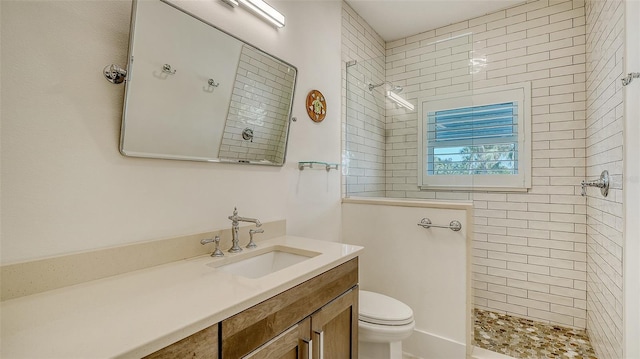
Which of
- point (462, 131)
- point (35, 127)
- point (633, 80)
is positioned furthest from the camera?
point (462, 131)

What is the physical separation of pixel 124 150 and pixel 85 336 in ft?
2.22

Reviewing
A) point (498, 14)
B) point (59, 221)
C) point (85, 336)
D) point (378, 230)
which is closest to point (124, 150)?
point (59, 221)

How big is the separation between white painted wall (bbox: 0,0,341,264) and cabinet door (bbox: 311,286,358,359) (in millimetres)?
672

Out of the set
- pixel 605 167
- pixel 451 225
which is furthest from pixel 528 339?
pixel 605 167

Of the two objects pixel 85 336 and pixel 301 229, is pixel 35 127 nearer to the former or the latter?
pixel 85 336

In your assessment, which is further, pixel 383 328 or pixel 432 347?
pixel 432 347

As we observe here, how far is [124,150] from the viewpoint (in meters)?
1.07

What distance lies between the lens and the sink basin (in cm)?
130

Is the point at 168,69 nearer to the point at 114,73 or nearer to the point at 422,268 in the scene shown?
the point at 114,73

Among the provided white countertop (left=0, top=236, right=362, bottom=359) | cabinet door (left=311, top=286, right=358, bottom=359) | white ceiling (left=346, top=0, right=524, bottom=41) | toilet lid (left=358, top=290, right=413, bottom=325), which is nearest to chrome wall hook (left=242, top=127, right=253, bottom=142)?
white countertop (left=0, top=236, right=362, bottom=359)

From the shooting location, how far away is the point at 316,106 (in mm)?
2104

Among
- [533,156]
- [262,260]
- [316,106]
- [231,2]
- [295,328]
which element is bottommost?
[295,328]

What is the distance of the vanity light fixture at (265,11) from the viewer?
1.53 m

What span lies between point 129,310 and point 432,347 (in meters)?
1.98
